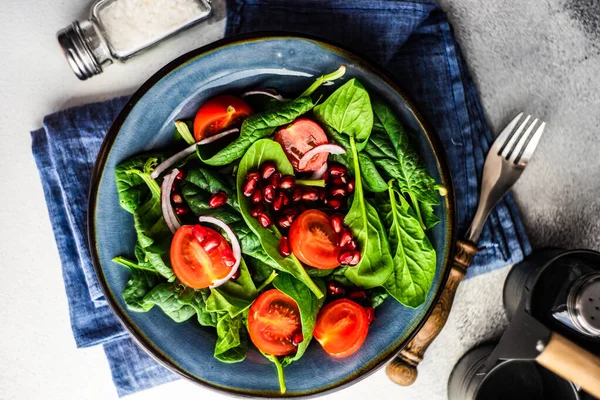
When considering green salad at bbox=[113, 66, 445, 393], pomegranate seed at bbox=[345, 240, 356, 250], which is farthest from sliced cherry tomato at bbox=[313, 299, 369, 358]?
pomegranate seed at bbox=[345, 240, 356, 250]

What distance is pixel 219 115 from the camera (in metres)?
1.18

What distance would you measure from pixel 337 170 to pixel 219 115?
0.29 meters

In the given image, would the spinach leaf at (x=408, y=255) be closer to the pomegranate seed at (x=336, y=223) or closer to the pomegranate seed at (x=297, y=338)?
the pomegranate seed at (x=336, y=223)

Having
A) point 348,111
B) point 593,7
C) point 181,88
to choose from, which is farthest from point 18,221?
point 593,7

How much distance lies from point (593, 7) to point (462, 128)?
52cm

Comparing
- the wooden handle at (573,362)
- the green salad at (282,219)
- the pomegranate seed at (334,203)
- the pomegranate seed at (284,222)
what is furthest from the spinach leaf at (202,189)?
the wooden handle at (573,362)

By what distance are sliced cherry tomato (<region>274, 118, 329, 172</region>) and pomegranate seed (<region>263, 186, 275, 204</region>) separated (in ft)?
0.33

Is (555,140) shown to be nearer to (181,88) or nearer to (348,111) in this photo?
(348,111)

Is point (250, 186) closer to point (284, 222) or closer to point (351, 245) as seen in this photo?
point (284, 222)

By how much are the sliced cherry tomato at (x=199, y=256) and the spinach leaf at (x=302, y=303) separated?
0.13m

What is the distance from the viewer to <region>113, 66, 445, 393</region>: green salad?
115 cm

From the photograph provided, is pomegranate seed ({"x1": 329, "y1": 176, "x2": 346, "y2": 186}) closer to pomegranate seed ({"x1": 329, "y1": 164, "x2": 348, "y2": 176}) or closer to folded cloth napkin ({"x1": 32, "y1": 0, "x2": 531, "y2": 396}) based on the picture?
pomegranate seed ({"x1": 329, "y1": 164, "x2": 348, "y2": 176})

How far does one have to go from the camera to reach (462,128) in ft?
4.47

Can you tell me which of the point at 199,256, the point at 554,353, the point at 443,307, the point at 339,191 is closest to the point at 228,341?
the point at 199,256
